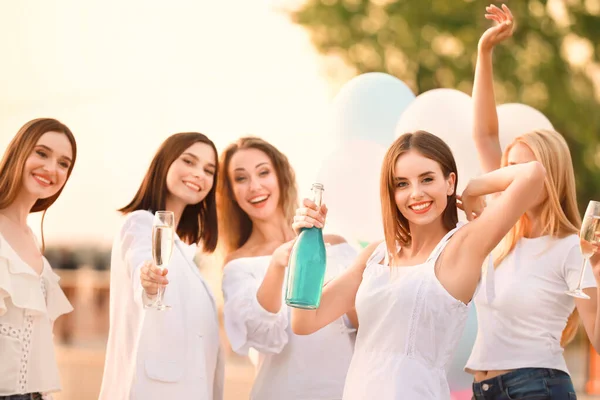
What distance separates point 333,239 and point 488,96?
1.00 metres

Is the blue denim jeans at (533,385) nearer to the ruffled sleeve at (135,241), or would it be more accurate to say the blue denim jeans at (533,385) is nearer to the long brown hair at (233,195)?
the long brown hair at (233,195)

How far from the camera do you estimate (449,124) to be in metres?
4.60

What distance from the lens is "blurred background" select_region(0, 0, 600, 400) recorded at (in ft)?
39.3

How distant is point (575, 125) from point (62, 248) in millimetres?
12924

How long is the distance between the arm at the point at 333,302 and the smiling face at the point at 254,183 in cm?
104

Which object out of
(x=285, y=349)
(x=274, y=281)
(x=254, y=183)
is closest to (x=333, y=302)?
(x=274, y=281)

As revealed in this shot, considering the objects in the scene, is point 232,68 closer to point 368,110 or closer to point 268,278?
point 368,110

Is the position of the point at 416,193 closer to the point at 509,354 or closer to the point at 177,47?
the point at 509,354

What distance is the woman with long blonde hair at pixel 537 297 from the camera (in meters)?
3.57

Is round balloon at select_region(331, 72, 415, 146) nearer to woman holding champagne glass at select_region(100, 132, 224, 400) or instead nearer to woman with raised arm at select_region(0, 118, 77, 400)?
woman holding champagne glass at select_region(100, 132, 224, 400)

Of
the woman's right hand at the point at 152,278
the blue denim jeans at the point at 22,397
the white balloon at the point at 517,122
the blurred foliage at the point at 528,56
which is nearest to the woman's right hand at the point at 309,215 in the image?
the woman's right hand at the point at 152,278

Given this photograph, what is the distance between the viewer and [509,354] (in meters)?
3.62

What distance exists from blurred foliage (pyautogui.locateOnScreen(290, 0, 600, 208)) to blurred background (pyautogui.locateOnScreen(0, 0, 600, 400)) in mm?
20

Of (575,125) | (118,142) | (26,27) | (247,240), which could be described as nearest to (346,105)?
(247,240)
